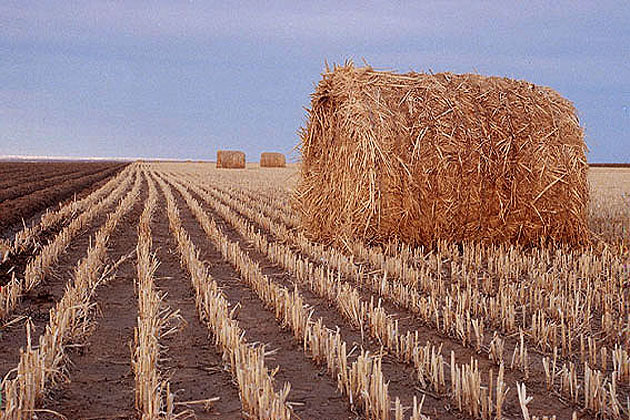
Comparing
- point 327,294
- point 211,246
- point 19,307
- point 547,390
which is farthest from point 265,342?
point 211,246

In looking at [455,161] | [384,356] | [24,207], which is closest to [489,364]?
[384,356]

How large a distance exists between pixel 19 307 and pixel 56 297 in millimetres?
371

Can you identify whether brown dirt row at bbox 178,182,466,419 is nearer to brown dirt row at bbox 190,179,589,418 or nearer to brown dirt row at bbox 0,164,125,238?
brown dirt row at bbox 190,179,589,418

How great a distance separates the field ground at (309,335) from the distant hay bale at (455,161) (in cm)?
35

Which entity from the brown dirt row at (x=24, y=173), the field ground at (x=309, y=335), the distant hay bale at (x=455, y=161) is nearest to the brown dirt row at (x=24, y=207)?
the field ground at (x=309, y=335)

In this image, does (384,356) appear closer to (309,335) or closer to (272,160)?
(309,335)

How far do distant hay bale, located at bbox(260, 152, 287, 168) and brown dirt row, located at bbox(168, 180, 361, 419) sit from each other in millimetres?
35160

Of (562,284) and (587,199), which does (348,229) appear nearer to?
(562,284)

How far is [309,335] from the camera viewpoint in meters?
3.71

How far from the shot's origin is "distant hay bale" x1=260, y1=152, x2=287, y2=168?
4119 centimetres

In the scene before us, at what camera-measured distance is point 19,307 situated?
4.76 meters

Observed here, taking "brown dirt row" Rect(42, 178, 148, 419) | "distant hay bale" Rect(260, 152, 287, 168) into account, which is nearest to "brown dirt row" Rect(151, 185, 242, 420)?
"brown dirt row" Rect(42, 178, 148, 419)

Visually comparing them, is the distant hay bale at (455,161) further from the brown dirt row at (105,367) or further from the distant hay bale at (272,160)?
the distant hay bale at (272,160)

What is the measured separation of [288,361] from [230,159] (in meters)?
34.8
